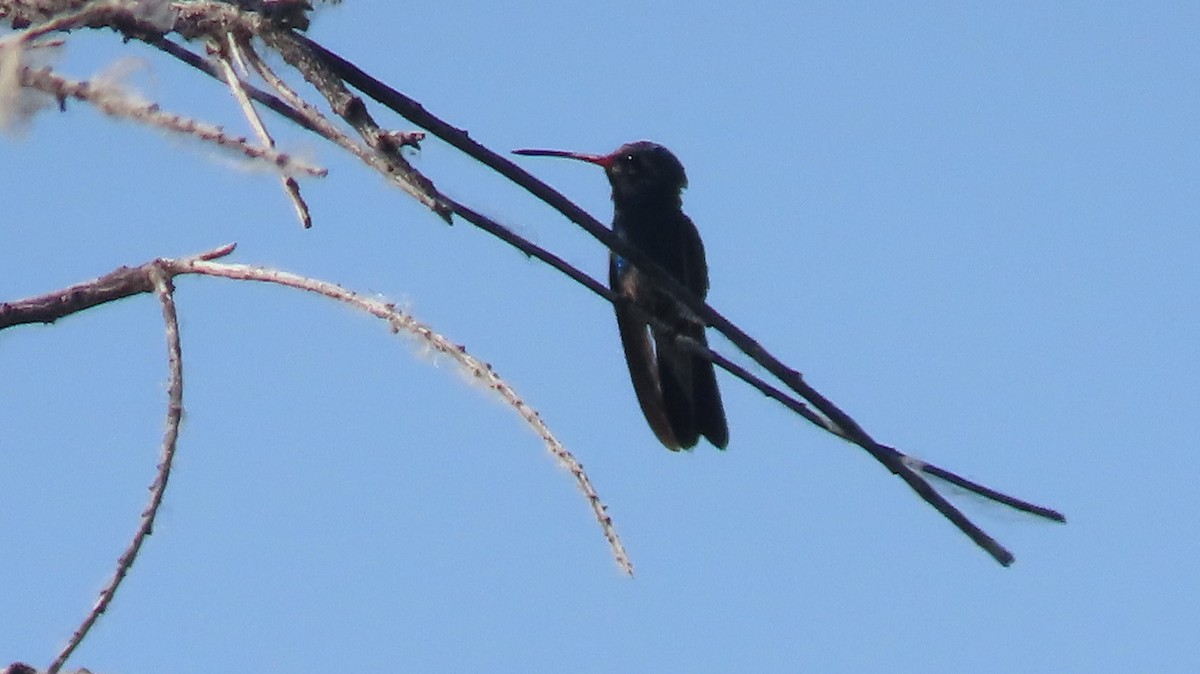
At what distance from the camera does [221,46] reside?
74.0 inches

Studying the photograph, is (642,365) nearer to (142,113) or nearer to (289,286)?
(289,286)

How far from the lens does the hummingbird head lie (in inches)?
272

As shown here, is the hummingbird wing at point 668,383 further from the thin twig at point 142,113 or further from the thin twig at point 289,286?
the thin twig at point 142,113

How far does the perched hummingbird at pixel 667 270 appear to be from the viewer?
21.0ft

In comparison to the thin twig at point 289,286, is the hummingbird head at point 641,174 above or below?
above

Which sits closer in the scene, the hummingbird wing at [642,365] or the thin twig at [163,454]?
the thin twig at [163,454]

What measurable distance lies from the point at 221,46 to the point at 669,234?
16.4 ft

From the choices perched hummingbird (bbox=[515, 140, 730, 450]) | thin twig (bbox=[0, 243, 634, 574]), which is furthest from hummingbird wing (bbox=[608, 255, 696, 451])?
thin twig (bbox=[0, 243, 634, 574])

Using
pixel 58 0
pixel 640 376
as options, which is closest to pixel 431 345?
pixel 58 0

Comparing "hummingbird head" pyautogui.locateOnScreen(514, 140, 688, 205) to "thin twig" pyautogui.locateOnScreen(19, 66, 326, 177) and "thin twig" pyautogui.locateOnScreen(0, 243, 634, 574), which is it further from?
"thin twig" pyautogui.locateOnScreen(19, 66, 326, 177)

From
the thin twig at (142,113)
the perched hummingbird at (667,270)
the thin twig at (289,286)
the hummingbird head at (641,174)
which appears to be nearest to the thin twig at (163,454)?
the thin twig at (289,286)

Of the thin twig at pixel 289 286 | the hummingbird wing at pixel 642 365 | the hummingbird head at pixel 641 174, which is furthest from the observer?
the hummingbird head at pixel 641 174

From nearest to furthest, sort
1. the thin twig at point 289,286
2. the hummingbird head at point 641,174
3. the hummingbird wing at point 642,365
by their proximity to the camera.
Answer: the thin twig at point 289,286
the hummingbird wing at point 642,365
the hummingbird head at point 641,174

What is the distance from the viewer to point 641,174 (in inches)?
273
